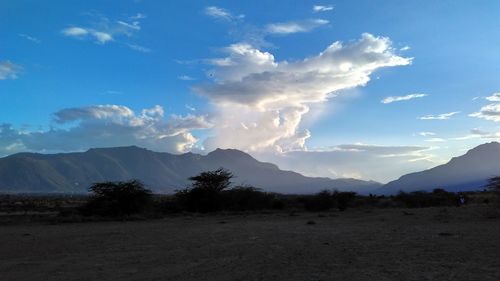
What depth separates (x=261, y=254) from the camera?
17.7 m

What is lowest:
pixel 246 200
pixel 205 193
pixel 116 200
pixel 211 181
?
pixel 246 200

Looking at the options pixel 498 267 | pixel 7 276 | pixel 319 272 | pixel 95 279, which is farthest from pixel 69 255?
pixel 498 267

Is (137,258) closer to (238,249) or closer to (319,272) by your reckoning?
(238,249)

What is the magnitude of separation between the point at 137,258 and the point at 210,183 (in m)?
34.7

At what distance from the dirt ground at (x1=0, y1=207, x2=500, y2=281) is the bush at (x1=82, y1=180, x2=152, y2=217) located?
16270 millimetres

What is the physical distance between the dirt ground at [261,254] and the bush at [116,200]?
53.4ft

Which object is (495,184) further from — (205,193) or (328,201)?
(205,193)

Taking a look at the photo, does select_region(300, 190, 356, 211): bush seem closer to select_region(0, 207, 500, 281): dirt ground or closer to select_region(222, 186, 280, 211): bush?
select_region(222, 186, 280, 211): bush

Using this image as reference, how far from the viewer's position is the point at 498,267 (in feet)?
45.3

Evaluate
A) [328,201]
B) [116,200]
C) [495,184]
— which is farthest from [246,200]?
[495,184]

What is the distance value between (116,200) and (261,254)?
2920 centimetres

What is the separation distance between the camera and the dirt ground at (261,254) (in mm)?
13906

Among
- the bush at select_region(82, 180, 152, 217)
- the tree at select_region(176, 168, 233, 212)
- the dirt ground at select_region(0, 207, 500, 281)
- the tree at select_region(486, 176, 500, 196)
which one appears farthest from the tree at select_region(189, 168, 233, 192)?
the dirt ground at select_region(0, 207, 500, 281)

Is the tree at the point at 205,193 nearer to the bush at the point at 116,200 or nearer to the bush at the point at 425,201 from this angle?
the bush at the point at 116,200
